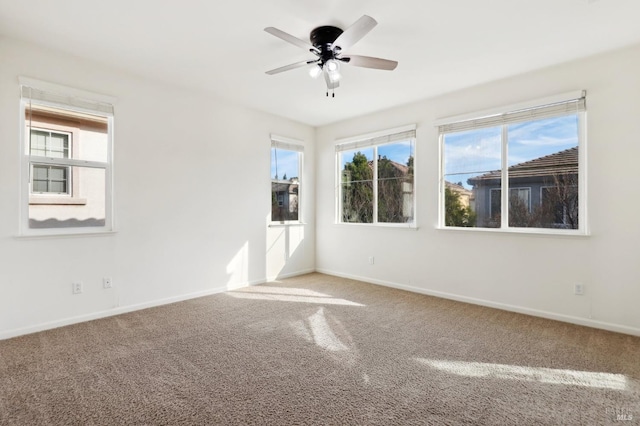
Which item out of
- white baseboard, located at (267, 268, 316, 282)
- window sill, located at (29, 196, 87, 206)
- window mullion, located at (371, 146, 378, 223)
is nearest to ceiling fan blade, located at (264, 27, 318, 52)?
window sill, located at (29, 196, 87, 206)

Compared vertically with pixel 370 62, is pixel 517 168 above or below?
below

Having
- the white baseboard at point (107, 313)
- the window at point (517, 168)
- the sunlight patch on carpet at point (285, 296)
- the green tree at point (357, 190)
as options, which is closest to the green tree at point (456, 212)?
the window at point (517, 168)

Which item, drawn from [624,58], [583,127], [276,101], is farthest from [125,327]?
[624,58]

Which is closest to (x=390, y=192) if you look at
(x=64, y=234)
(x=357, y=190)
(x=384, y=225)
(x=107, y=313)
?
(x=384, y=225)

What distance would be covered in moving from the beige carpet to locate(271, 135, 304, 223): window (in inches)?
85.1

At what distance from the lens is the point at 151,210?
3855mm

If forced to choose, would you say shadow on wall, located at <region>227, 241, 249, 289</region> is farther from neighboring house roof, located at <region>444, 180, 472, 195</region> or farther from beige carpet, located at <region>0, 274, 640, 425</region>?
neighboring house roof, located at <region>444, 180, 472, 195</region>

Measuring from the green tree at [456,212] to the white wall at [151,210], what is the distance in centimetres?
258

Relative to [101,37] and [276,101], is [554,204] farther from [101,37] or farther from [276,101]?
[101,37]

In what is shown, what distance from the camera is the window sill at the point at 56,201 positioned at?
10.3ft

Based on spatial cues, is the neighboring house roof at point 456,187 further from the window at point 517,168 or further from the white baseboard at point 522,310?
the white baseboard at point 522,310

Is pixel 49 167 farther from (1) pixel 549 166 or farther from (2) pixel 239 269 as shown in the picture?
(1) pixel 549 166

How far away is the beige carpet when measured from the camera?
1896 mm

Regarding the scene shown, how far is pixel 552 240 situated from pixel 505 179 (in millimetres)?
856
